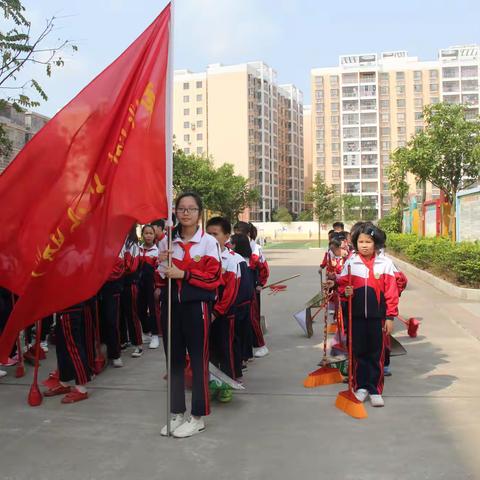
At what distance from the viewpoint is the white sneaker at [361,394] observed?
174 inches

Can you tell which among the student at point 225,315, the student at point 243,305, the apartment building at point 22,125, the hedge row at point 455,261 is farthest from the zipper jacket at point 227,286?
the apartment building at point 22,125

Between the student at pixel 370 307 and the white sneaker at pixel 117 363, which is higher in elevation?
the student at pixel 370 307

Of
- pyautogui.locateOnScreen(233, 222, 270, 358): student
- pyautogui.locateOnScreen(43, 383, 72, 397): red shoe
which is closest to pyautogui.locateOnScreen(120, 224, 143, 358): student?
pyautogui.locateOnScreen(233, 222, 270, 358): student

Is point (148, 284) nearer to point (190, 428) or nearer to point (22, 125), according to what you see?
point (190, 428)

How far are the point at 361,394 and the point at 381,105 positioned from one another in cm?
8846

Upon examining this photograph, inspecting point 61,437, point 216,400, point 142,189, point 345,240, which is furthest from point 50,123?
point 345,240

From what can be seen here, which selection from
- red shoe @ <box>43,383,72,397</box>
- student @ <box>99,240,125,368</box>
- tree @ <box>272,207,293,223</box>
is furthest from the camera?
tree @ <box>272,207,293,223</box>

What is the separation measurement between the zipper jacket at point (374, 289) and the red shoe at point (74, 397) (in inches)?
89.7

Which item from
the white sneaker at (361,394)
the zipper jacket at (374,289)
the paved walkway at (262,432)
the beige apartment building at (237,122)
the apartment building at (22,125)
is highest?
the beige apartment building at (237,122)

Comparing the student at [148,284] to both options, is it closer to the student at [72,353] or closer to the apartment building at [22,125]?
the student at [72,353]

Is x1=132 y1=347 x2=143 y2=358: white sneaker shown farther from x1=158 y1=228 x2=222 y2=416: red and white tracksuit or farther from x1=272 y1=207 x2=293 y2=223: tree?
x1=272 y1=207 x2=293 y2=223: tree

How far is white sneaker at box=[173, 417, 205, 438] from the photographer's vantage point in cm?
375

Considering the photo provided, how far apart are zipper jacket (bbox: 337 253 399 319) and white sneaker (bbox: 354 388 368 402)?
23.5 inches

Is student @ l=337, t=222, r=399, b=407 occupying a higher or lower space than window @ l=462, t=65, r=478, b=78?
lower
